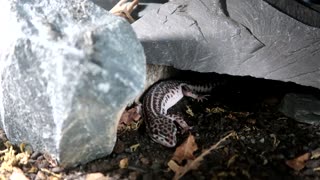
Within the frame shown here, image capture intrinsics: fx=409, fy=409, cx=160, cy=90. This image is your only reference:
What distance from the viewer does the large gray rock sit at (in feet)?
7.62

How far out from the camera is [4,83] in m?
2.58

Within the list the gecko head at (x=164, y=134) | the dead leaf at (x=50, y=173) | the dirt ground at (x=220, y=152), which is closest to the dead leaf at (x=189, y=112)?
the dirt ground at (x=220, y=152)

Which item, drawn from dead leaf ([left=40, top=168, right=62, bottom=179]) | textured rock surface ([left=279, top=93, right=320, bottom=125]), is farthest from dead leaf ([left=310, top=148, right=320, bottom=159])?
dead leaf ([left=40, top=168, right=62, bottom=179])

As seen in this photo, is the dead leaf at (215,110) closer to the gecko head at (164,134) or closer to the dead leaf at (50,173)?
the gecko head at (164,134)

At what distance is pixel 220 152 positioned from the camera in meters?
2.77

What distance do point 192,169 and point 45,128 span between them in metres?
0.95

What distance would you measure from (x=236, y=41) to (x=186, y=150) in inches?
36.9

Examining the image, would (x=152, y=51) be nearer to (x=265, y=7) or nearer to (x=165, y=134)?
(x=165, y=134)

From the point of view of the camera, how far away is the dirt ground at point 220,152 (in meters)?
2.59

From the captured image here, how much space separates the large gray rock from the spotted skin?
0.50 metres

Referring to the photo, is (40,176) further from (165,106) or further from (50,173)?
(165,106)

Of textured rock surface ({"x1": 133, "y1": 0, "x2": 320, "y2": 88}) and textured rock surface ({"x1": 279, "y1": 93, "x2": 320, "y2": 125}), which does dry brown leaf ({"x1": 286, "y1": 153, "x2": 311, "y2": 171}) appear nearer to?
textured rock surface ({"x1": 279, "y1": 93, "x2": 320, "y2": 125})

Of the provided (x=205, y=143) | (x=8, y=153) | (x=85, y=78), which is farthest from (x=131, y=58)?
(x=8, y=153)

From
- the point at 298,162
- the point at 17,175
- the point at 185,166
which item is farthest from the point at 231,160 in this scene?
the point at 17,175
